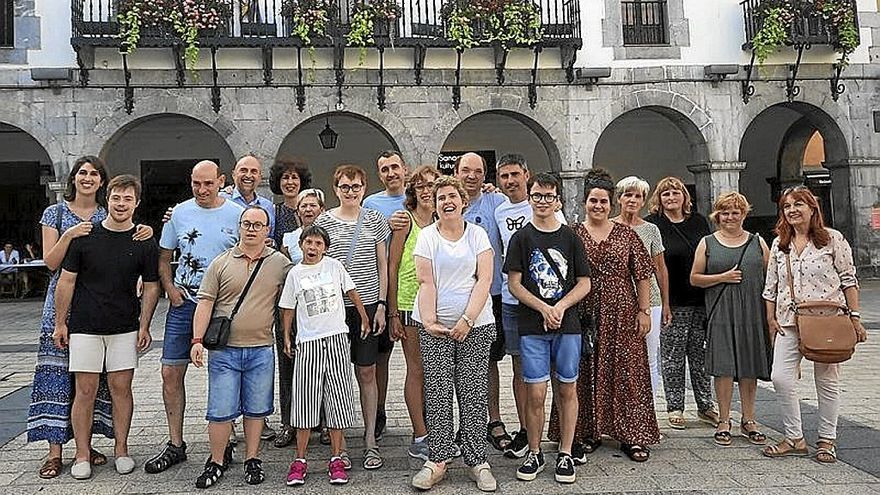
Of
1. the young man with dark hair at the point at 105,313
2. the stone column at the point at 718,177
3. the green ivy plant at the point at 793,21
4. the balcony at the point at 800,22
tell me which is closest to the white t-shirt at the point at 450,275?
the young man with dark hair at the point at 105,313

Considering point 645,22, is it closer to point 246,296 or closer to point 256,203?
point 256,203

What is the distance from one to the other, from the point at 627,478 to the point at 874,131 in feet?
42.5

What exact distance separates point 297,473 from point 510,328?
1.57 m

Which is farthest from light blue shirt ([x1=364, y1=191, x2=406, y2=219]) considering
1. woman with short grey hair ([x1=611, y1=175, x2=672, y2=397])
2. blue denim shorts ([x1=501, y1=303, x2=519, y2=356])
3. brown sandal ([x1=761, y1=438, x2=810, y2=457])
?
brown sandal ([x1=761, y1=438, x2=810, y2=457])

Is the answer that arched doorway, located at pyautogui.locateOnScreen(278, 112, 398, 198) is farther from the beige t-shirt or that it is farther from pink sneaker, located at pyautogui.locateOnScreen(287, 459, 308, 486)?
pink sneaker, located at pyautogui.locateOnScreen(287, 459, 308, 486)

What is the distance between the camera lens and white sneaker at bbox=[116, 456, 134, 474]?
4684mm

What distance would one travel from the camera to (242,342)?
450cm

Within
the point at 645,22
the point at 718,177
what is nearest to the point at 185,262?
the point at 718,177

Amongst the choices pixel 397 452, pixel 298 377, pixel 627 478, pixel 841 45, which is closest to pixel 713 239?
pixel 627 478

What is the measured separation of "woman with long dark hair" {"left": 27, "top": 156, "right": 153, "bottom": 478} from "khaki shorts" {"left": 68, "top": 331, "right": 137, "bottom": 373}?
5.7 inches

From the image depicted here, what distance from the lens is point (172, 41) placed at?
1256cm

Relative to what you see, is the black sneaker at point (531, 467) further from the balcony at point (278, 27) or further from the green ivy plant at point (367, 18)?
the balcony at point (278, 27)

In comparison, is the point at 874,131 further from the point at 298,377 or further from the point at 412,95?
the point at 298,377

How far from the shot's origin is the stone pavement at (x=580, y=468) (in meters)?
4.33
